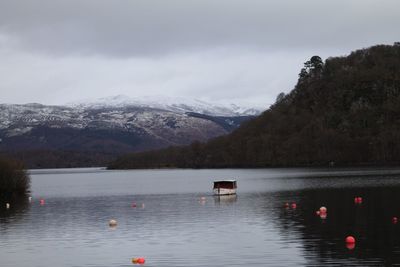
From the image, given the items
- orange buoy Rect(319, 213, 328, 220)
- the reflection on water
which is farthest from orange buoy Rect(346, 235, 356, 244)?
the reflection on water

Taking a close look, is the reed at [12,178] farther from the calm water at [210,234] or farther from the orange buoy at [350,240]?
the orange buoy at [350,240]

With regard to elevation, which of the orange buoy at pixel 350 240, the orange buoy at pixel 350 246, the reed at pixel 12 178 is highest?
the reed at pixel 12 178

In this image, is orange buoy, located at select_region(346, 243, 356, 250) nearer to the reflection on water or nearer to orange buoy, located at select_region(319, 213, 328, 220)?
orange buoy, located at select_region(319, 213, 328, 220)

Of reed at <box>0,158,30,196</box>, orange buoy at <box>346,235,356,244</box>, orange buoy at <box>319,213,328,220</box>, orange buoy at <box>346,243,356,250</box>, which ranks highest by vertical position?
reed at <box>0,158,30,196</box>

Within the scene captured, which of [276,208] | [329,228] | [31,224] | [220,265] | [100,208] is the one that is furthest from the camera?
[100,208]

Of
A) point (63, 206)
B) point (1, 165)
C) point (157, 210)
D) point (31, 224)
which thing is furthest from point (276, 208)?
point (1, 165)

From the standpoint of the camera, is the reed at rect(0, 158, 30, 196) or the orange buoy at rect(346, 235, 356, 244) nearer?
the orange buoy at rect(346, 235, 356, 244)

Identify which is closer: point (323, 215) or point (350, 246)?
point (350, 246)

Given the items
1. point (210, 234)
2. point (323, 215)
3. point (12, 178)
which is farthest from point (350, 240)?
point (12, 178)

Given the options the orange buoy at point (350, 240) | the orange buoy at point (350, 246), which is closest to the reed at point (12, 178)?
the orange buoy at point (350, 240)

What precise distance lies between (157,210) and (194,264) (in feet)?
159

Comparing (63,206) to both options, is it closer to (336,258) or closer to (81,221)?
(81,221)

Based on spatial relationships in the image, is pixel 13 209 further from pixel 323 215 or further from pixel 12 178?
pixel 323 215

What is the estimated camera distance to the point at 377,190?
115812mm
